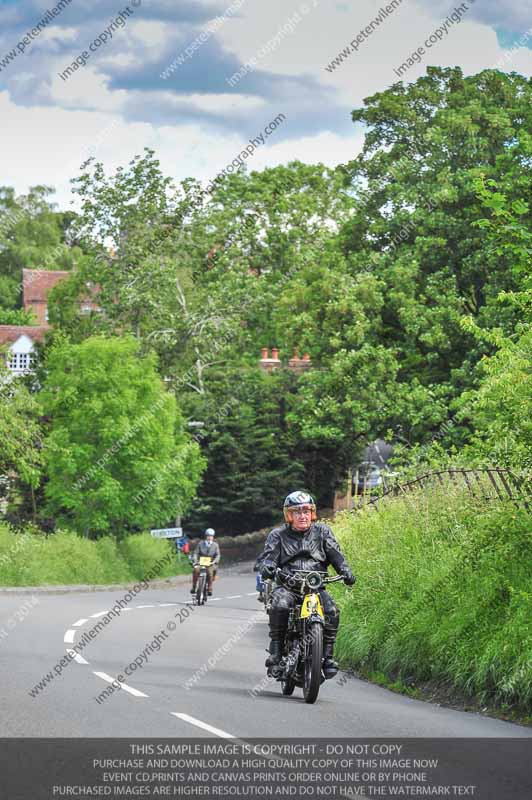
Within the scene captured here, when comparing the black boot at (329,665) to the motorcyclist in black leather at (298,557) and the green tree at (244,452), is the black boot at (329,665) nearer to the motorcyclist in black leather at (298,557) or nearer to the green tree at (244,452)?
the motorcyclist in black leather at (298,557)

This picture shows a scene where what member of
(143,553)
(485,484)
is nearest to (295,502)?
(485,484)

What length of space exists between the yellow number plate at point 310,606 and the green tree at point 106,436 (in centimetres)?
3393

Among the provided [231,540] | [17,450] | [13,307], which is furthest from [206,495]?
[13,307]

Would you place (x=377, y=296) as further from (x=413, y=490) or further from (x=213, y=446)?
(x=413, y=490)

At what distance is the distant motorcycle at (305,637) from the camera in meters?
12.3

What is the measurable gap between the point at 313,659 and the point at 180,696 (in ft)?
4.72

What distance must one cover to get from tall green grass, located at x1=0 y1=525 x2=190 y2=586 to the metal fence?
69.7 ft

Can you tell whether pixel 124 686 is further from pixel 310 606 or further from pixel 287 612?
pixel 310 606

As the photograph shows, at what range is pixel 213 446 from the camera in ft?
195

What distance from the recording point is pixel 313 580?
12.6 meters

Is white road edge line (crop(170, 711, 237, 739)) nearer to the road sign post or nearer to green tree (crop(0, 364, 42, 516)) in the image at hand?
green tree (crop(0, 364, 42, 516))

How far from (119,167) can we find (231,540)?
56.6ft

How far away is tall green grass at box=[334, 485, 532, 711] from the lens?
A: 41.5ft

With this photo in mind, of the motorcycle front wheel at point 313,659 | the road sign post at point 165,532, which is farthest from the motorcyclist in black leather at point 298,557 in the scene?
the road sign post at point 165,532
